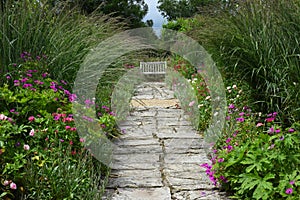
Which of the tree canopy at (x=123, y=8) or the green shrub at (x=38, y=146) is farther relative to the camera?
the tree canopy at (x=123, y=8)

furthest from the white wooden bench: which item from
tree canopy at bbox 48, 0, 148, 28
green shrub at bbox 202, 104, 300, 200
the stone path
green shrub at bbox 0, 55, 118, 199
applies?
green shrub at bbox 202, 104, 300, 200

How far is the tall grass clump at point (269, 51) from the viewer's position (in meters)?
3.48

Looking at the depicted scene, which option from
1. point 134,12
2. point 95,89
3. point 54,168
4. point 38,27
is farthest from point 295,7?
point 134,12

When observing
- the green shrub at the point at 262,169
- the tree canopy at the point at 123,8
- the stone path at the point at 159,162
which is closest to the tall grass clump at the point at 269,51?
the green shrub at the point at 262,169

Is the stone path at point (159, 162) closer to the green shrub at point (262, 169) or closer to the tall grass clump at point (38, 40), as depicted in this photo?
the green shrub at point (262, 169)

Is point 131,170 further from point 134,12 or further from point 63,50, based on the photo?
point 134,12

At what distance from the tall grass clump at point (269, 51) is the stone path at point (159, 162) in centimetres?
89

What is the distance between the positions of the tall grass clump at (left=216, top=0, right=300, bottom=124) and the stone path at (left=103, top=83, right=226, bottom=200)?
887 millimetres

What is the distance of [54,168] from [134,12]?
16.0 m

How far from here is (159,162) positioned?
3451 millimetres

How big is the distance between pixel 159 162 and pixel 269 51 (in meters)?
1.53

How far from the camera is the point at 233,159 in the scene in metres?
2.61

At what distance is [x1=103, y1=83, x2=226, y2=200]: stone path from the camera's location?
2773mm

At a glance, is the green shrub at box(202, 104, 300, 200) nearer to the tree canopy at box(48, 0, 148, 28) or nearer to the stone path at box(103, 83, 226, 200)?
the stone path at box(103, 83, 226, 200)
